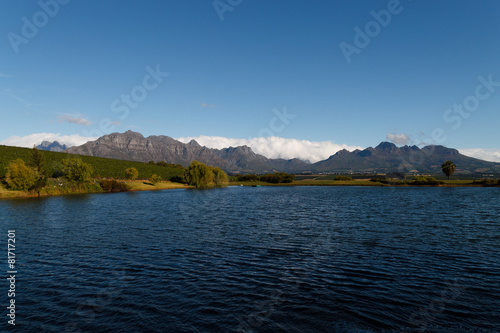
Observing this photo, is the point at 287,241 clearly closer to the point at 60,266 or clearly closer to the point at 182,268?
the point at 182,268

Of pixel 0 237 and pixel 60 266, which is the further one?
pixel 0 237

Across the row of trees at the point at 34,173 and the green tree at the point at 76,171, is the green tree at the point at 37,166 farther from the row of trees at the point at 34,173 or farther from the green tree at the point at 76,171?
the green tree at the point at 76,171

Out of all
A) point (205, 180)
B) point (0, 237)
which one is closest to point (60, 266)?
point (0, 237)

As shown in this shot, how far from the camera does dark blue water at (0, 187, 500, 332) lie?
16125 mm

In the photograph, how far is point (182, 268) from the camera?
2545 centimetres

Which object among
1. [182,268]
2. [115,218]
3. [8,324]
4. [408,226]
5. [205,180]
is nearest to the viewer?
[8,324]

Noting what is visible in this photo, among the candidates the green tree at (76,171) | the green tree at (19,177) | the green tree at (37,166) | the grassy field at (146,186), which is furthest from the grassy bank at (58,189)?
the green tree at (76,171)

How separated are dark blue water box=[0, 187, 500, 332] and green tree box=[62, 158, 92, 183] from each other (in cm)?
10153

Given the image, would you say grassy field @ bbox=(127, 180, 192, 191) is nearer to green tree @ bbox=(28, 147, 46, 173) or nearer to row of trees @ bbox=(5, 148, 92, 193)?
row of trees @ bbox=(5, 148, 92, 193)

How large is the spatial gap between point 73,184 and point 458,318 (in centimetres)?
15277

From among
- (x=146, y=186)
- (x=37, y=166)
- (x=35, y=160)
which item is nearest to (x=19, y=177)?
(x=37, y=166)

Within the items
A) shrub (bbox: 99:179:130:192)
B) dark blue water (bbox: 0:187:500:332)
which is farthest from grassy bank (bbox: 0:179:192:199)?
dark blue water (bbox: 0:187:500:332)

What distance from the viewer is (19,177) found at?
10469cm

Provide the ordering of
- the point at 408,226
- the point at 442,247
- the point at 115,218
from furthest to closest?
the point at 115,218
the point at 408,226
the point at 442,247
